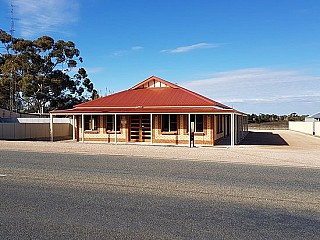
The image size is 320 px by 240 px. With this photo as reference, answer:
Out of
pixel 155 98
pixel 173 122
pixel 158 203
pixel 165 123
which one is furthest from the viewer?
pixel 155 98

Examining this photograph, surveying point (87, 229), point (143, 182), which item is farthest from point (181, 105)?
point (87, 229)

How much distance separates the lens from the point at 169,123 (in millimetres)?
25531

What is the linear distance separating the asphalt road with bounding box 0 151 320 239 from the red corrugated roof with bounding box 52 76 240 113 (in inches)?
509

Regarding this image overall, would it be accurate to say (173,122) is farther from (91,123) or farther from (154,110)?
(91,123)

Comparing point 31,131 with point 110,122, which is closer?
point 110,122

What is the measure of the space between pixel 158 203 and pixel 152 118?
18525mm

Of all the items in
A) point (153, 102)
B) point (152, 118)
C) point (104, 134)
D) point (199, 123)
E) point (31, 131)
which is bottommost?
point (104, 134)

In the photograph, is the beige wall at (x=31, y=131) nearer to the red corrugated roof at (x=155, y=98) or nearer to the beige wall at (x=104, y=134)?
the red corrugated roof at (x=155, y=98)

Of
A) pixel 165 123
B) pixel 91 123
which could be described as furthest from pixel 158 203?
pixel 91 123

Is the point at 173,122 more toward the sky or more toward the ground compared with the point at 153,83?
more toward the ground

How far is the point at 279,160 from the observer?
15.4 m

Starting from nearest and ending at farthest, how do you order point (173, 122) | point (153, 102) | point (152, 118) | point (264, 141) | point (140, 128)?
point (173, 122)
point (152, 118)
point (140, 128)
point (153, 102)
point (264, 141)

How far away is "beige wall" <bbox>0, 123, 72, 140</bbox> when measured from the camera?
32281 mm

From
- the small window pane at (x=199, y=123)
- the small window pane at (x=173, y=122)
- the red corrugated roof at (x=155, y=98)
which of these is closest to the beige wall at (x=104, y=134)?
the red corrugated roof at (x=155, y=98)
